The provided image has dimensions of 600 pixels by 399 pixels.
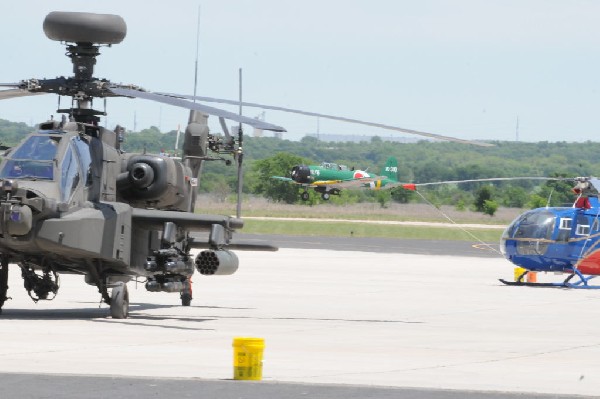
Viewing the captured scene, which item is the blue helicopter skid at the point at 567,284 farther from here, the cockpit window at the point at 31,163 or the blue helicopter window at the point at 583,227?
the cockpit window at the point at 31,163

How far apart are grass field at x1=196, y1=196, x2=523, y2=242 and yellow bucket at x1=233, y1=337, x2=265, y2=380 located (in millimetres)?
40526

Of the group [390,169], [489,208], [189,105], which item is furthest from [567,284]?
[489,208]

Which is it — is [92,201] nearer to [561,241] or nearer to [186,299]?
[186,299]

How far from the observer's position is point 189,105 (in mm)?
17000

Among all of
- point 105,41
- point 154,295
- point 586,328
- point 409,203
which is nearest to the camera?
point 105,41

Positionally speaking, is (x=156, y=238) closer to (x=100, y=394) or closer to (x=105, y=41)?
(x=105, y=41)

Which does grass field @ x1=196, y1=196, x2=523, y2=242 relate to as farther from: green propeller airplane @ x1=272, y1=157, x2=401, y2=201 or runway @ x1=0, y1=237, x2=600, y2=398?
runway @ x1=0, y1=237, x2=600, y2=398

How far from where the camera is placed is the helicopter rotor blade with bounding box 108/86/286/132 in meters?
16.0

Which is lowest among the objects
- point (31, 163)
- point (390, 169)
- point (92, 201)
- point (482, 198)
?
point (92, 201)

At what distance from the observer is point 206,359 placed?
51.2 ft

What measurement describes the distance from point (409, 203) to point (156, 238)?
11270 centimetres

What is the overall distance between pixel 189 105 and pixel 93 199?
3.64m

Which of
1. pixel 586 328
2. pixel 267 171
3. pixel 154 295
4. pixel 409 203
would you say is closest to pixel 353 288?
pixel 154 295

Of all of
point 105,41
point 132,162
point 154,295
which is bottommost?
point 154,295
